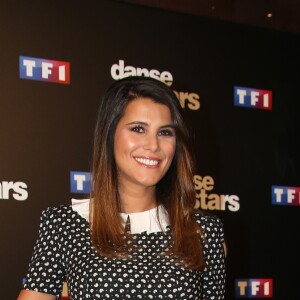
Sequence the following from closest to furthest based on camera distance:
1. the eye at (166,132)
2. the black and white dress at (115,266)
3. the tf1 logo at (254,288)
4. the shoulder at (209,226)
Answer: the black and white dress at (115,266)
the eye at (166,132)
the shoulder at (209,226)
the tf1 logo at (254,288)

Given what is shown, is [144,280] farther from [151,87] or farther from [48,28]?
[48,28]

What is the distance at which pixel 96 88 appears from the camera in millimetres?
2553

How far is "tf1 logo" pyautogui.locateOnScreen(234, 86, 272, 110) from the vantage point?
2914 mm

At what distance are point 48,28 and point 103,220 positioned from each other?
131 centimetres

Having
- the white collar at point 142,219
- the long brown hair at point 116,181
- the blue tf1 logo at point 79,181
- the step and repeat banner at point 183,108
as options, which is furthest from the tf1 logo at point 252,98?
the white collar at point 142,219

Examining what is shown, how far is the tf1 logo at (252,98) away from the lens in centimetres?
291

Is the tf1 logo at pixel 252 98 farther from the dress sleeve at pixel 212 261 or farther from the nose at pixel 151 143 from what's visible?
the nose at pixel 151 143

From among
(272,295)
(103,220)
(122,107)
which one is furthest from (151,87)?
(272,295)

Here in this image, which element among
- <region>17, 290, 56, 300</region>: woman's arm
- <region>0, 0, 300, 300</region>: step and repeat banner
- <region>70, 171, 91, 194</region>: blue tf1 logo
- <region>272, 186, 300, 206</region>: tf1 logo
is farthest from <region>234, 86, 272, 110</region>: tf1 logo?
<region>17, 290, 56, 300</region>: woman's arm

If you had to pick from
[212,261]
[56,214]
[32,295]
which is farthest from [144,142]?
[32,295]

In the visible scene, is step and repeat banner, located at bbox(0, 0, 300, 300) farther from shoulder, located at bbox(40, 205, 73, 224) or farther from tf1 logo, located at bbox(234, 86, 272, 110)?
shoulder, located at bbox(40, 205, 73, 224)

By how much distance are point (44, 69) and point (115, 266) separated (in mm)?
1297

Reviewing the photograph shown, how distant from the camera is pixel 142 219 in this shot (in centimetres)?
166

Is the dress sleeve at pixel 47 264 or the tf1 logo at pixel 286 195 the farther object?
the tf1 logo at pixel 286 195
